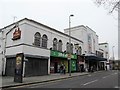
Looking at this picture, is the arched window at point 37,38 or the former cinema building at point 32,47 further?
the arched window at point 37,38

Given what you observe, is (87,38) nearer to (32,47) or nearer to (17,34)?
(32,47)

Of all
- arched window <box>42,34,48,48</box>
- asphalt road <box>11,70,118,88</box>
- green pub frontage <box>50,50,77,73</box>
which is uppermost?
arched window <box>42,34,48,48</box>

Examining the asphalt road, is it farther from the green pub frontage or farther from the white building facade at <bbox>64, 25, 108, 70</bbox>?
the white building facade at <bbox>64, 25, 108, 70</bbox>

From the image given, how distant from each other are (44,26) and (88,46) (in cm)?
2378

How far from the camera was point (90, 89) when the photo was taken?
13383 millimetres

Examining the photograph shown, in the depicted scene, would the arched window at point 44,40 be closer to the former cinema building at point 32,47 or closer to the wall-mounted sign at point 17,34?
the former cinema building at point 32,47

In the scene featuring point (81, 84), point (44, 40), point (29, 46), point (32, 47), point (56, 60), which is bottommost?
point (81, 84)

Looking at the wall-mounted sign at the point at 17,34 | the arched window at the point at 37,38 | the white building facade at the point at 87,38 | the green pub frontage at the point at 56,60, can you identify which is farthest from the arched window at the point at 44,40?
the white building facade at the point at 87,38

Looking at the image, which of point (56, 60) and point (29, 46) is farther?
point (56, 60)

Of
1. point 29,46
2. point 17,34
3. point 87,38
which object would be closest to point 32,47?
point 29,46

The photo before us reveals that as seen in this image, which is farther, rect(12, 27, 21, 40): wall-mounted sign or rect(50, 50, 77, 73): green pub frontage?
rect(50, 50, 77, 73): green pub frontage

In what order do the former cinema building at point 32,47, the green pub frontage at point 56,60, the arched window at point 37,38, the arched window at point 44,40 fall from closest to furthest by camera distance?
the former cinema building at point 32,47
the arched window at point 37,38
the arched window at point 44,40
the green pub frontage at point 56,60

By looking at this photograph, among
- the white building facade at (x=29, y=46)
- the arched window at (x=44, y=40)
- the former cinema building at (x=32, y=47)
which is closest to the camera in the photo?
the white building facade at (x=29, y=46)

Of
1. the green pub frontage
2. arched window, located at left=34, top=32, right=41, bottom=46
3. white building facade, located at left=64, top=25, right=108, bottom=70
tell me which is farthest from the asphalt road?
white building facade, located at left=64, top=25, right=108, bottom=70
